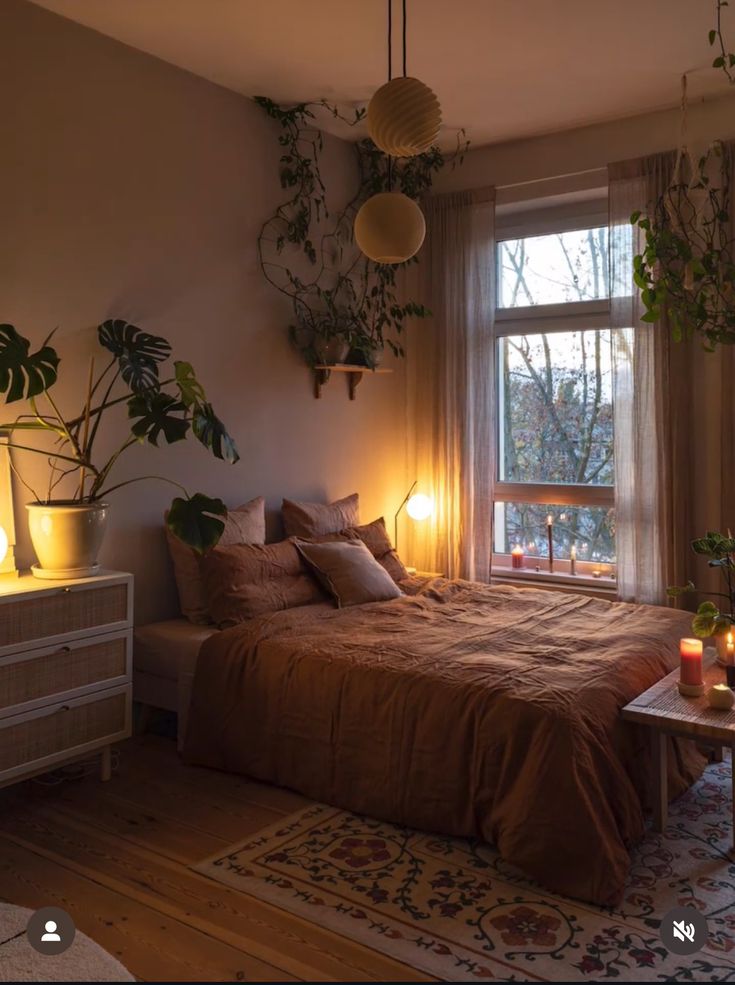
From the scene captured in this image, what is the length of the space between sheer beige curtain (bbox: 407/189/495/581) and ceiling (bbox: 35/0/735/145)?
2.51 feet

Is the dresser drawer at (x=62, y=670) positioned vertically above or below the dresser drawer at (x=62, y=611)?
below

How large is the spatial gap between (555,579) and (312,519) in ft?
5.01

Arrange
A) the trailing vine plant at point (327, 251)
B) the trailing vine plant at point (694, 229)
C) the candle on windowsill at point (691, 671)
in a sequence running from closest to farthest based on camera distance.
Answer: the candle on windowsill at point (691, 671)
the trailing vine plant at point (694, 229)
the trailing vine plant at point (327, 251)

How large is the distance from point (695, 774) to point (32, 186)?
10.9ft

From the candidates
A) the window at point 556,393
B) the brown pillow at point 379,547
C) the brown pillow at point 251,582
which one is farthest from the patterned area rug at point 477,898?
the window at point 556,393

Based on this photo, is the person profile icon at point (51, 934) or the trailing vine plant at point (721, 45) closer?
the person profile icon at point (51, 934)

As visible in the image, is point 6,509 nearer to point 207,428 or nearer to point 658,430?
point 207,428

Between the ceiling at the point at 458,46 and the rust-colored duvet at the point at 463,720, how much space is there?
245cm

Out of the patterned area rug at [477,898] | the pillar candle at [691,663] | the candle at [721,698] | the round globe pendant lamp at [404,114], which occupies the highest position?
the round globe pendant lamp at [404,114]

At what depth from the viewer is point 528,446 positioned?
498cm

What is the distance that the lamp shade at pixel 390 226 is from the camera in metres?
2.77

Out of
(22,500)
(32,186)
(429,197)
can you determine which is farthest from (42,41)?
(429,197)

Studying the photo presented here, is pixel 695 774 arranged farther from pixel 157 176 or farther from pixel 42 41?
pixel 42 41

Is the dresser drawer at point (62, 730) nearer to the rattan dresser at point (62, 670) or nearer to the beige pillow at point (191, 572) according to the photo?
the rattan dresser at point (62, 670)
